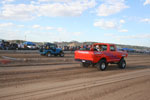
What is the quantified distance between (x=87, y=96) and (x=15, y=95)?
238 centimetres

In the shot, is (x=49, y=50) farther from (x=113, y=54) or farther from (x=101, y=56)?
(x=101, y=56)

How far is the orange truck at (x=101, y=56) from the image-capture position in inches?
407

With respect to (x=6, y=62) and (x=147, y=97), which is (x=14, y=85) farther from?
(x=6, y=62)

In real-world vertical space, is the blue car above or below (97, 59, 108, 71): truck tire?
above

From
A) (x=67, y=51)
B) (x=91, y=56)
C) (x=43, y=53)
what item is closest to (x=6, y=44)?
(x=43, y=53)

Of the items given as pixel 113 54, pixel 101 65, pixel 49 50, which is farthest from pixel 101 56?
pixel 49 50

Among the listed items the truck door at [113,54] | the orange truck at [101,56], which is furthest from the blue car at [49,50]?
the truck door at [113,54]

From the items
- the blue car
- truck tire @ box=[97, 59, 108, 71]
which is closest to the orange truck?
truck tire @ box=[97, 59, 108, 71]

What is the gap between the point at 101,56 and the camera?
10.7 m

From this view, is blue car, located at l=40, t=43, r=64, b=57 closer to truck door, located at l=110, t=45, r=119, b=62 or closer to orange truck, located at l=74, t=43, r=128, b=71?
orange truck, located at l=74, t=43, r=128, b=71

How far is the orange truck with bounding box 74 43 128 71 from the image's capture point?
33.9ft

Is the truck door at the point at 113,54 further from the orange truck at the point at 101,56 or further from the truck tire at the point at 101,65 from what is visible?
the truck tire at the point at 101,65

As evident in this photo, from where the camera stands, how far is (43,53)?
22328mm

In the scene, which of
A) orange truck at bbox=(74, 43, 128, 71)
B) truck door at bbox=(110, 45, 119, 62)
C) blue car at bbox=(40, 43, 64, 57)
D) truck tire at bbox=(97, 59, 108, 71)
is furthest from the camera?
blue car at bbox=(40, 43, 64, 57)
